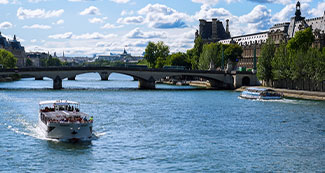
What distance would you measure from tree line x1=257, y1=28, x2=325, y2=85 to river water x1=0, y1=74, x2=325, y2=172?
29.0 metres

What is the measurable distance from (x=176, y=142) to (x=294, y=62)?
215 ft

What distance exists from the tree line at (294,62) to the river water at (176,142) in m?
29.0

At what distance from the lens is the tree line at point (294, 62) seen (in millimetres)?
106375

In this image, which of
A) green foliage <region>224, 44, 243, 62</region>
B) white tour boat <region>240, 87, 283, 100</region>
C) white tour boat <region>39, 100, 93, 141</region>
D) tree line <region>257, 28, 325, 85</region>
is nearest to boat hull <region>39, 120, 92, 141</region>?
white tour boat <region>39, 100, 93, 141</region>

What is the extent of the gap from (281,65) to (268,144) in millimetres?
68515

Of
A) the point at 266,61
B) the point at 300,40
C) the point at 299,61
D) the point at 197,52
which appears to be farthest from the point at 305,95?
the point at 197,52

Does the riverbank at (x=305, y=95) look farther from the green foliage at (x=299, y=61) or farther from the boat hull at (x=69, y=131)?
the boat hull at (x=69, y=131)

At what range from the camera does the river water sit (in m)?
41.3

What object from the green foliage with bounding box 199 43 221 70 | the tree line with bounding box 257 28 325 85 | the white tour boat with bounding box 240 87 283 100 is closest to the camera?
the white tour boat with bounding box 240 87 283 100

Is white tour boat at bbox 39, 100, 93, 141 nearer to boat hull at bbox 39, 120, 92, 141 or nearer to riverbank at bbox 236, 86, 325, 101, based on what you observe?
boat hull at bbox 39, 120, 92, 141

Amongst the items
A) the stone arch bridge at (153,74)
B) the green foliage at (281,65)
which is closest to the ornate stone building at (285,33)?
the green foliage at (281,65)

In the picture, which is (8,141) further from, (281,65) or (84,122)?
(281,65)

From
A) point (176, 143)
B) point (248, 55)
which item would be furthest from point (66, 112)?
point (248, 55)

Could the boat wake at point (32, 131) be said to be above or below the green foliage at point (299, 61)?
below
